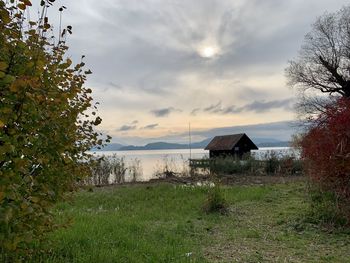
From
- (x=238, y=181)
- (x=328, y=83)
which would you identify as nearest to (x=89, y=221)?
(x=238, y=181)

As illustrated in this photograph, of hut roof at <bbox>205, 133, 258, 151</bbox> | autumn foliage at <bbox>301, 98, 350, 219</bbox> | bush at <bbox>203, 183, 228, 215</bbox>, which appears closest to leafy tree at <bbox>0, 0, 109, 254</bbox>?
autumn foliage at <bbox>301, 98, 350, 219</bbox>

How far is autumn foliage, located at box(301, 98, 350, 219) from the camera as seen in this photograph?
7562 mm

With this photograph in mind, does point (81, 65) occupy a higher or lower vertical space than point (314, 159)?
higher

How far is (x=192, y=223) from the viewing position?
27.8 feet

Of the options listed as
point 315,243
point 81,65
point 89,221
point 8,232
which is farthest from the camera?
point 89,221

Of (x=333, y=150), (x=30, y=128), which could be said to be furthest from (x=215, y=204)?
(x=30, y=128)

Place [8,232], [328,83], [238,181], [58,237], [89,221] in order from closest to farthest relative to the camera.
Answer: [8,232] → [58,237] → [89,221] → [238,181] → [328,83]

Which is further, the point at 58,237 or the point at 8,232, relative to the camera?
the point at 58,237

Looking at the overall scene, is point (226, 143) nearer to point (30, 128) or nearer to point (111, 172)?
point (111, 172)

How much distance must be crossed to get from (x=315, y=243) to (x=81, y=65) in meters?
5.15

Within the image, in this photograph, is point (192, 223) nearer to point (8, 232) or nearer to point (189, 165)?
point (8, 232)

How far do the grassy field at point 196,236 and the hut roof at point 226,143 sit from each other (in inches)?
941

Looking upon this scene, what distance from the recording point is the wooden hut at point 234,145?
115ft

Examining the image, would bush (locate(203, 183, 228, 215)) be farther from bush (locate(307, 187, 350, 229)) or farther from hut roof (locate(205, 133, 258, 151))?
hut roof (locate(205, 133, 258, 151))
